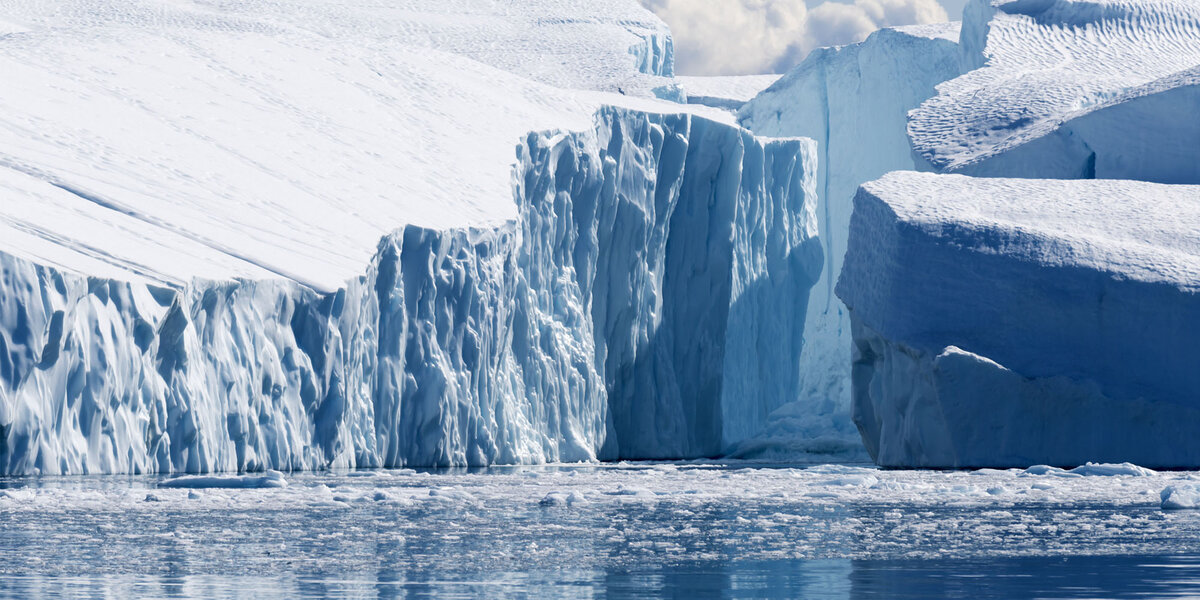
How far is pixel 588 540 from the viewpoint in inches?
316

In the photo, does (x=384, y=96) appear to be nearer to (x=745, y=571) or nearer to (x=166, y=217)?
(x=166, y=217)

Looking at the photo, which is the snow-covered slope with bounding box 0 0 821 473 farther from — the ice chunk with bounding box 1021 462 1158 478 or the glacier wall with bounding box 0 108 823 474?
the ice chunk with bounding box 1021 462 1158 478

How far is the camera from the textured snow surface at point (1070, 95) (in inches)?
837

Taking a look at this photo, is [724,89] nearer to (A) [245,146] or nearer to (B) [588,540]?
(A) [245,146]

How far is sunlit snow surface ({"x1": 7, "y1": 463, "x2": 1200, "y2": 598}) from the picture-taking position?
6.14 meters

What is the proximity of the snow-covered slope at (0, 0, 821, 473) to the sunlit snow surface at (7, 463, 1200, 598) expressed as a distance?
4.48 ft

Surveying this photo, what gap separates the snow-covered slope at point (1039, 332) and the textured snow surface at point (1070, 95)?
11.7 ft

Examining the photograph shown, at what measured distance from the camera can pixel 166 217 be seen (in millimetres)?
14953

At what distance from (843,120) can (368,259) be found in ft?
52.0

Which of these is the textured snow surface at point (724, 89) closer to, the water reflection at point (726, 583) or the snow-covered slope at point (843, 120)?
the snow-covered slope at point (843, 120)

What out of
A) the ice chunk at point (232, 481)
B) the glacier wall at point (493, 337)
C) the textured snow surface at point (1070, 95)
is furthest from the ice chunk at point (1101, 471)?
the textured snow surface at point (1070, 95)

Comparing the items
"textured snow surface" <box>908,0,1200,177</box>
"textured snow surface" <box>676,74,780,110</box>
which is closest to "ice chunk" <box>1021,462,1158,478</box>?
"textured snow surface" <box>908,0,1200,177</box>

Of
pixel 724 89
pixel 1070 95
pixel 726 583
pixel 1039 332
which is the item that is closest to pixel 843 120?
pixel 1070 95

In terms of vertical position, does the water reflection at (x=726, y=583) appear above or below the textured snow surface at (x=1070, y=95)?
below
